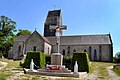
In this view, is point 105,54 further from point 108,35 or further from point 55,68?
point 55,68

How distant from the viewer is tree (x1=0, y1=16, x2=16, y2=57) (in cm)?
5058

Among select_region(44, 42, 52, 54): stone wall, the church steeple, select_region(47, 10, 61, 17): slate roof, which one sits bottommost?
select_region(44, 42, 52, 54): stone wall

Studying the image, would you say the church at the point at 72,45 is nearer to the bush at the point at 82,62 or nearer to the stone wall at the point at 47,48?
the stone wall at the point at 47,48

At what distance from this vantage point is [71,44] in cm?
4166

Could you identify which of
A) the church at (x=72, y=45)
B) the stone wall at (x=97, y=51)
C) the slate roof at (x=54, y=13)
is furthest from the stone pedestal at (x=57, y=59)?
the slate roof at (x=54, y=13)

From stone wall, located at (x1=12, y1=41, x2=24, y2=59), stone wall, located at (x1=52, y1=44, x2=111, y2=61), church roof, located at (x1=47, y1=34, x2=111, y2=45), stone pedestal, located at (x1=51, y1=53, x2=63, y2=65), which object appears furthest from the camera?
stone wall, located at (x1=12, y1=41, x2=24, y2=59)

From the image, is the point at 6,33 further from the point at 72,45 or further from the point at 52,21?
the point at 72,45

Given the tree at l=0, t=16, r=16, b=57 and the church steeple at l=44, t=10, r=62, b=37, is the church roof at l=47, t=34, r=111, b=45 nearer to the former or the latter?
the church steeple at l=44, t=10, r=62, b=37

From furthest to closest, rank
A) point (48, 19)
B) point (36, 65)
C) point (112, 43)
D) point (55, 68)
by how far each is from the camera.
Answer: point (48, 19)
point (112, 43)
point (36, 65)
point (55, 68)

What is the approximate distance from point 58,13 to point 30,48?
16.8 metres

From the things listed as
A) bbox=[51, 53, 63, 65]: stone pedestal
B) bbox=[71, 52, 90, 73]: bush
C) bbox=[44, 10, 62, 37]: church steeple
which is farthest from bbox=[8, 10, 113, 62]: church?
bbox=[51, 53, 63, 65]: stone pedestal

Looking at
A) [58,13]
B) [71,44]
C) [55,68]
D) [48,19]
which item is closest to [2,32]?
[48,19]

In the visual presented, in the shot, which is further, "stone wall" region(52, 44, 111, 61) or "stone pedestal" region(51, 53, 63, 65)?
"stone wall" region(52, 44, 111, 61)

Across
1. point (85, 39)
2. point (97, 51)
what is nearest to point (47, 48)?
point (85, 39)
